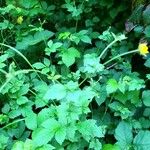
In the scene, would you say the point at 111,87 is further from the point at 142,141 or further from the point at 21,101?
the point at 21,101

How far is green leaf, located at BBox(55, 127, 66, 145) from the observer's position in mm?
1643

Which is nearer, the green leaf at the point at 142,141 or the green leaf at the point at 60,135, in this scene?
the green leaf at the point at 60,135

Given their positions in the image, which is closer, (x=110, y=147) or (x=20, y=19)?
(x=110, y=147)

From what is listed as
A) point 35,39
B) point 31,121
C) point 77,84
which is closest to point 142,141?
point 77,84

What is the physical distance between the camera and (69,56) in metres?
2.13

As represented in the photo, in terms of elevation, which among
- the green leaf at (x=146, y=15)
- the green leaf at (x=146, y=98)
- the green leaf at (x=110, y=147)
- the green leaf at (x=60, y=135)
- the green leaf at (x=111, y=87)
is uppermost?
the green leaf at (x=146, y=15)

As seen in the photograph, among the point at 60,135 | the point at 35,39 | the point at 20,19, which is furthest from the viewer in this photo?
the point at 20,19

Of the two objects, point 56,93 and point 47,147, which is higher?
point 56,93

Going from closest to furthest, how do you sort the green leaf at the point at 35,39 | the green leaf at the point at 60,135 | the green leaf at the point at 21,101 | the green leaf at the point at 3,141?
1. the green leaf at the point at 60,135
2. the green leaf at the point at 3,141
3. the green leaf at the point at 21,101
4. the green leaf at the point at 35,39

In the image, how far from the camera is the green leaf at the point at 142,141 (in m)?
1.85

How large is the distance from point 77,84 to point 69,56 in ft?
1.25

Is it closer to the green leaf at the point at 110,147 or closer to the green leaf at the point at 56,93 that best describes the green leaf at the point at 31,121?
the green leaf at the point at 56,93

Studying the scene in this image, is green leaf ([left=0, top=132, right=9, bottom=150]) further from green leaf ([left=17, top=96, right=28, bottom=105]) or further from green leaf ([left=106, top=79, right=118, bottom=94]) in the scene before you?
green leaf ([left=106, top=79, right=118, bottom=94])

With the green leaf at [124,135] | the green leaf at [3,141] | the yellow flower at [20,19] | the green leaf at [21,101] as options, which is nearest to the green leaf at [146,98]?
the green leaf at [124,135]
